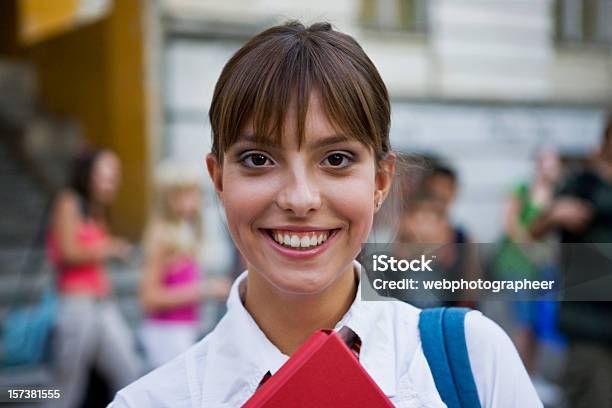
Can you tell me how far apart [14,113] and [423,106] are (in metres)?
5.33

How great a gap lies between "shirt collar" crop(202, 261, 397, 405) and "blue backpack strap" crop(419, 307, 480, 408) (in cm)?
6

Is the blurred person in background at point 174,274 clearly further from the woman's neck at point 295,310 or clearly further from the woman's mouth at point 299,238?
the woman's mouth at point 299,238

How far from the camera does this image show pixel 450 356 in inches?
55.6

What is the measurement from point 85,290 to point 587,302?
2638 millimetres

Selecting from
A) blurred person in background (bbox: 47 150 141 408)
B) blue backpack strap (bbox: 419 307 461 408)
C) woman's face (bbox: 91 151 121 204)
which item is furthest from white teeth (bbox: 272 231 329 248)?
woman's face (bbox: 91 151 121 204)

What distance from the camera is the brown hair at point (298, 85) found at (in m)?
1.36

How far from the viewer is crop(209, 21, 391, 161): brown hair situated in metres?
1.36

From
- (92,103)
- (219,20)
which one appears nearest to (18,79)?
(92,103)

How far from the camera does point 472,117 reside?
10922 mm

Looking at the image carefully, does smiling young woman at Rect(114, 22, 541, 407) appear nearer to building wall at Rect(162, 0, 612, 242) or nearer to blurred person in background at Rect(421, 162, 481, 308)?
blurred person in background at Rect(421, 162, 481, 308)

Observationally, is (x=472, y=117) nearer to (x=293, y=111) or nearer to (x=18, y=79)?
(x=18, y=79)

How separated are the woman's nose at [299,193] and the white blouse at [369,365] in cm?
23

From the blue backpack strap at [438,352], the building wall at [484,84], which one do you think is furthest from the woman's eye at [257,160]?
the building wall at [484,84]

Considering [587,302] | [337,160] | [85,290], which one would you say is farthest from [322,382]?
[85,290]
